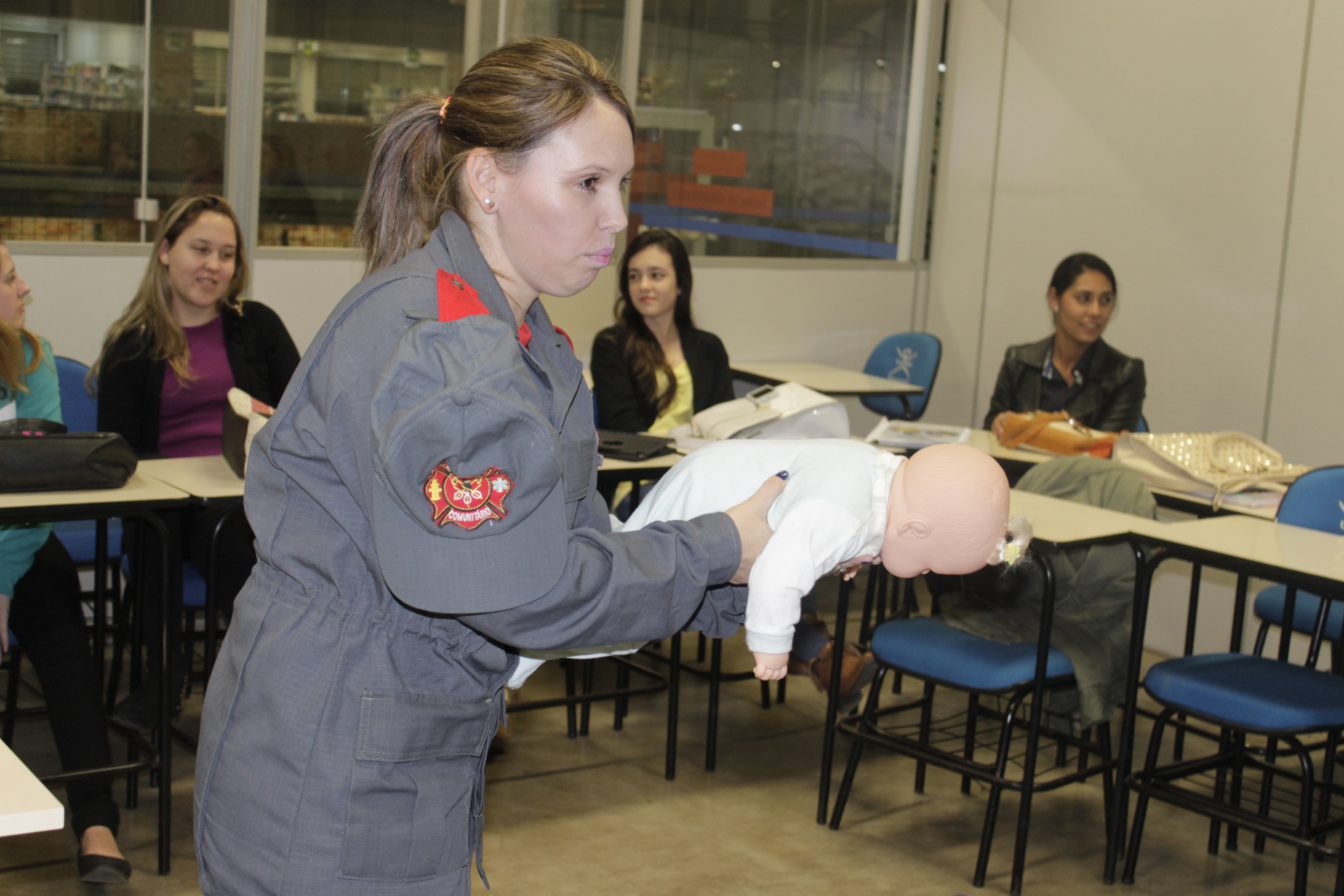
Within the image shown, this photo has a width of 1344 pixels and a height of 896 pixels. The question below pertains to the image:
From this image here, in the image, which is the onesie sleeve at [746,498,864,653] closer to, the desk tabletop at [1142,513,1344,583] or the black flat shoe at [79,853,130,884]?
the desk tabletop at [1142,513,1344,583]

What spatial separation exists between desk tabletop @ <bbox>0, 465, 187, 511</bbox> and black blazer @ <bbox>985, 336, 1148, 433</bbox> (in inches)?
128

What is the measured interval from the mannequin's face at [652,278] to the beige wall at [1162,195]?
244 cm

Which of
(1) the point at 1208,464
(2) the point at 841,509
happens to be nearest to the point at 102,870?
(2) the point at 841,509

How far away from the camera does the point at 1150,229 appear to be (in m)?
5.98

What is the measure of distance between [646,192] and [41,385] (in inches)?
142

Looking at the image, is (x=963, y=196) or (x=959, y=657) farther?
(x=963, y=196)

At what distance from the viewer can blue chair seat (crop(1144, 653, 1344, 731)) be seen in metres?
3.01

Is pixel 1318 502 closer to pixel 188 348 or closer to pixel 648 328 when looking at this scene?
pixel 648 328

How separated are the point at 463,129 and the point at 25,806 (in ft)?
2.50

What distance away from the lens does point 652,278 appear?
4.80 m

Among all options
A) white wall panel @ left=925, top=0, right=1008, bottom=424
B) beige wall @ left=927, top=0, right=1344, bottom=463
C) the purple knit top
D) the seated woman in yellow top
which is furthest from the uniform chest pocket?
white wall panel @ left=925, top=0, right=1008, bottom=424

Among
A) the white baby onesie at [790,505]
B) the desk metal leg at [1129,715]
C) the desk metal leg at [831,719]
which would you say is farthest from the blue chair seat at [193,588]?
the desk metal leg at [1129,715]

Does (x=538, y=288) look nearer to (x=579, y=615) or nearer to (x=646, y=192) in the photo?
(x=579, y=615)

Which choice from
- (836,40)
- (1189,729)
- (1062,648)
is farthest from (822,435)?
(836,40)
